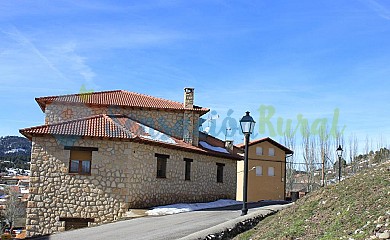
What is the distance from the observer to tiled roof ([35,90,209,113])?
2480cm

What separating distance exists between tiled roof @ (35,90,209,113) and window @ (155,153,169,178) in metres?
3.89

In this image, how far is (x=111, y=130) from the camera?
20.8 m

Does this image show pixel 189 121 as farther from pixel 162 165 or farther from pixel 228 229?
pixel 228 229

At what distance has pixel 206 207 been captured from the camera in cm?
2239

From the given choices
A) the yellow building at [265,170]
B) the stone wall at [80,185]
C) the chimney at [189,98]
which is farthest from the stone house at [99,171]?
the yellow building at [265,170]

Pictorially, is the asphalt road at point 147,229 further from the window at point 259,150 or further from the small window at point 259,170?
the window at point 259,150

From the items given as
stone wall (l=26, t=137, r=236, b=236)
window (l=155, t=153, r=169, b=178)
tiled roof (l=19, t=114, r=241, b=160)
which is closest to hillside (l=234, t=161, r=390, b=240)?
stone wall (l=26, t=137, r=236, b=236)

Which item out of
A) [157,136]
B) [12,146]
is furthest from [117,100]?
[12,146]

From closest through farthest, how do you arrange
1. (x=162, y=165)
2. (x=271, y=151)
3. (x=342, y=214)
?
(x=342, y=214), (x=162, y=165), (x=271, y=151)

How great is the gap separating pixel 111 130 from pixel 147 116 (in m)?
4.80

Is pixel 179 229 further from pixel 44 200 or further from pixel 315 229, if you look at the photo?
pixel 44 200

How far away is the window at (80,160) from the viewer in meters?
20.2

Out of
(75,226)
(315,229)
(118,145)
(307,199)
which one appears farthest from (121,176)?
(315,229)

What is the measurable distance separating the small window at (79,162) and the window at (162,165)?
11.6 feet
